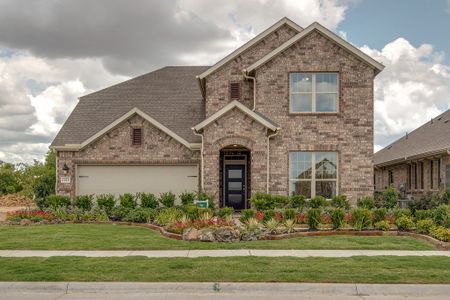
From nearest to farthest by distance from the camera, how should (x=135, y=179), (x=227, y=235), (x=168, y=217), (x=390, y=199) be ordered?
1. (x=227, y=235)
2. (x=168, y=217)
3. (x=390, y=199)
4. (x=135, y=179)

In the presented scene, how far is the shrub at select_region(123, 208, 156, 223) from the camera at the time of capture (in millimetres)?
19247

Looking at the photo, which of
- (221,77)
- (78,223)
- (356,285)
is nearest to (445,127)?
(221,77)

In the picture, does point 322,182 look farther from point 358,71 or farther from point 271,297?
point 271,297

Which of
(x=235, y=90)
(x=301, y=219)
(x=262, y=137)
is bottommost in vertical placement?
(x=301, y=219)

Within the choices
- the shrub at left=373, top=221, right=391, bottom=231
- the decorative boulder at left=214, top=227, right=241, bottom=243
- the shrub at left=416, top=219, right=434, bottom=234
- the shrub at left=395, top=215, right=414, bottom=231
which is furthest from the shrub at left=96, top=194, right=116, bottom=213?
the shrub at left=416, top=219, right=434, bottom=234

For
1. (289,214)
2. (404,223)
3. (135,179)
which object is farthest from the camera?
(135,179)

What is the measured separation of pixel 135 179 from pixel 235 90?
6110mm

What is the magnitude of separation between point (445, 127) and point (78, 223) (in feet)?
62.4

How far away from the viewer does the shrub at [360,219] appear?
15.9 meters

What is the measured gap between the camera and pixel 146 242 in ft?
45.1

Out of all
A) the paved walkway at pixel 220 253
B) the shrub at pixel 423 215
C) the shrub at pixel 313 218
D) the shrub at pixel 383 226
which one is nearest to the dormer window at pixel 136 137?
the shrub at pixel 313 218

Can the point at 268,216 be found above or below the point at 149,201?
below

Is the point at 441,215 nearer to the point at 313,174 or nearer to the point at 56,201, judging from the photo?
the point at 313,174

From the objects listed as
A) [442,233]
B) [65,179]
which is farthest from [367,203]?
[65,179]
